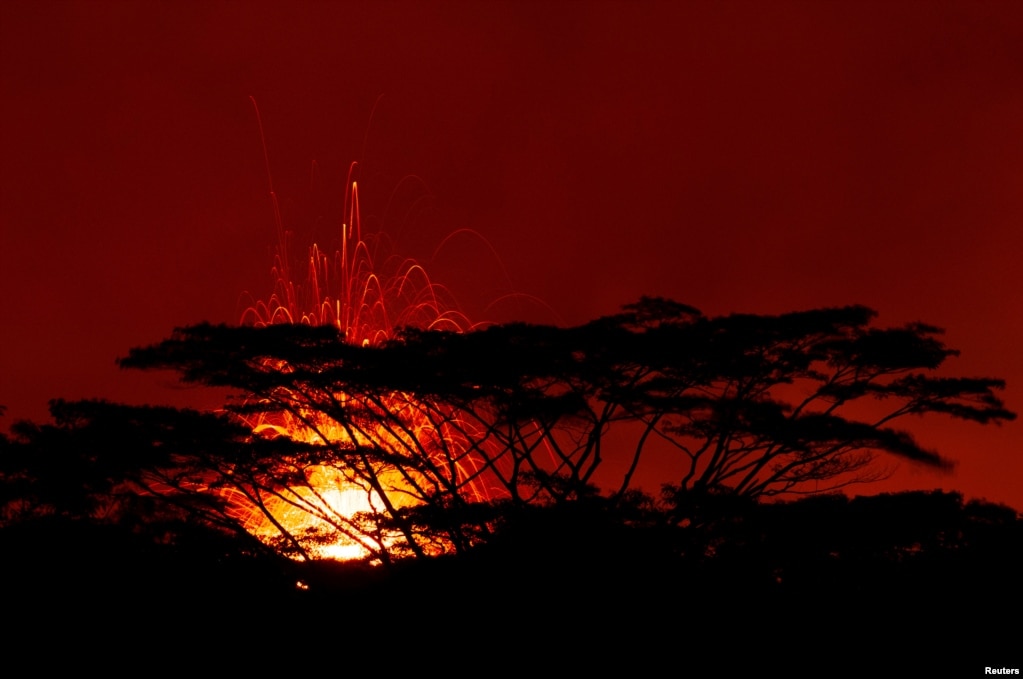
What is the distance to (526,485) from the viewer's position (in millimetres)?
21391

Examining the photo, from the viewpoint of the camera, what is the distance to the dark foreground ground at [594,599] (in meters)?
16.7

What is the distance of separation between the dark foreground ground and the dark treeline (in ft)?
0.17

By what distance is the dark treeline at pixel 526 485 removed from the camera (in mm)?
18250

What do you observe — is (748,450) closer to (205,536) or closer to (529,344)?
(529,344)

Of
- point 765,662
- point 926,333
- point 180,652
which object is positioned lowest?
point 765,662

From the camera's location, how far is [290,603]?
19031 millimetres

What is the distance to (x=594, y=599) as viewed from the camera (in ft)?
57.7

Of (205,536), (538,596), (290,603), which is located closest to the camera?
(538,596)

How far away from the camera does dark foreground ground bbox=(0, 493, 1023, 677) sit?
16734mm

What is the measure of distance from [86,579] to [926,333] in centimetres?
1546

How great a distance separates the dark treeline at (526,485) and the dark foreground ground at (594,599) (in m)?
0.05

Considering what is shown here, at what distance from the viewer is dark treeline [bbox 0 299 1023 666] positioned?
59.9ft

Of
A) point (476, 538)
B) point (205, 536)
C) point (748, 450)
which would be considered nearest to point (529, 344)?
point (476, 538)

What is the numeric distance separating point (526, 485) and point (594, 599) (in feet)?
13.6
